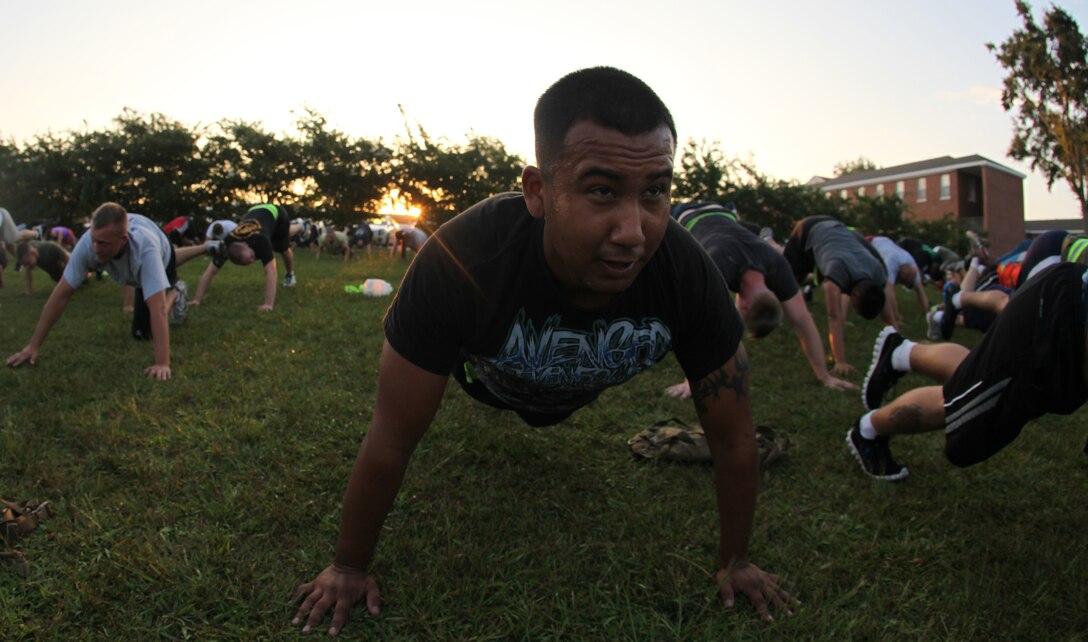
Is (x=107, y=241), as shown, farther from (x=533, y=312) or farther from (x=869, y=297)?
(x=869, y=297)

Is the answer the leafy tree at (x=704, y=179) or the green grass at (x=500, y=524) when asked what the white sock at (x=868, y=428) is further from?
the leafy tree at (x=704, y=179)

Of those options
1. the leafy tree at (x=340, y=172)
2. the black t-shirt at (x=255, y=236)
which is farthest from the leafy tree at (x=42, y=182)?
the black t-shirt at (x=255, y=236)

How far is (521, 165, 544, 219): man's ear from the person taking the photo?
2088 millimetres

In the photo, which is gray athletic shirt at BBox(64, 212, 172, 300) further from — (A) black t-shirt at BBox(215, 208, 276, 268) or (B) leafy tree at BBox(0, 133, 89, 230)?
(B) leafy tree at BBox(0, 133, 89, 230)

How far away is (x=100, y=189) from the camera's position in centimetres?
2733

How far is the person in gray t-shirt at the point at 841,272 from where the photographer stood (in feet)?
19.0

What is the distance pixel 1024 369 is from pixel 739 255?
2719 mm

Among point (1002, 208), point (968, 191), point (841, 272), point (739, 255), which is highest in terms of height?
point (968, 191)

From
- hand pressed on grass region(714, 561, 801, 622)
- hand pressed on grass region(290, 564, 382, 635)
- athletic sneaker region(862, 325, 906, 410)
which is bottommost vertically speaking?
hand pressed on grass region(714, 561, 801, 622)

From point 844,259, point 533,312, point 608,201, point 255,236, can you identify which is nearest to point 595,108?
point 608,201

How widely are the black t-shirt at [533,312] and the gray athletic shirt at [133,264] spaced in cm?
441

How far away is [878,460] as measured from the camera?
146 inches

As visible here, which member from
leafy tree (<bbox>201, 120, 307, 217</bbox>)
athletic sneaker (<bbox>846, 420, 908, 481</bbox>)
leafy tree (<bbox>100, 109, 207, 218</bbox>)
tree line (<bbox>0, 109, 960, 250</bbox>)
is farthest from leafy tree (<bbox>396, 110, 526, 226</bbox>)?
athletic sneaker (<bbox>846, 420, 908, 481</bbox>)

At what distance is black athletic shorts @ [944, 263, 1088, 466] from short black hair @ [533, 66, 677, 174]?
171 centimetres
